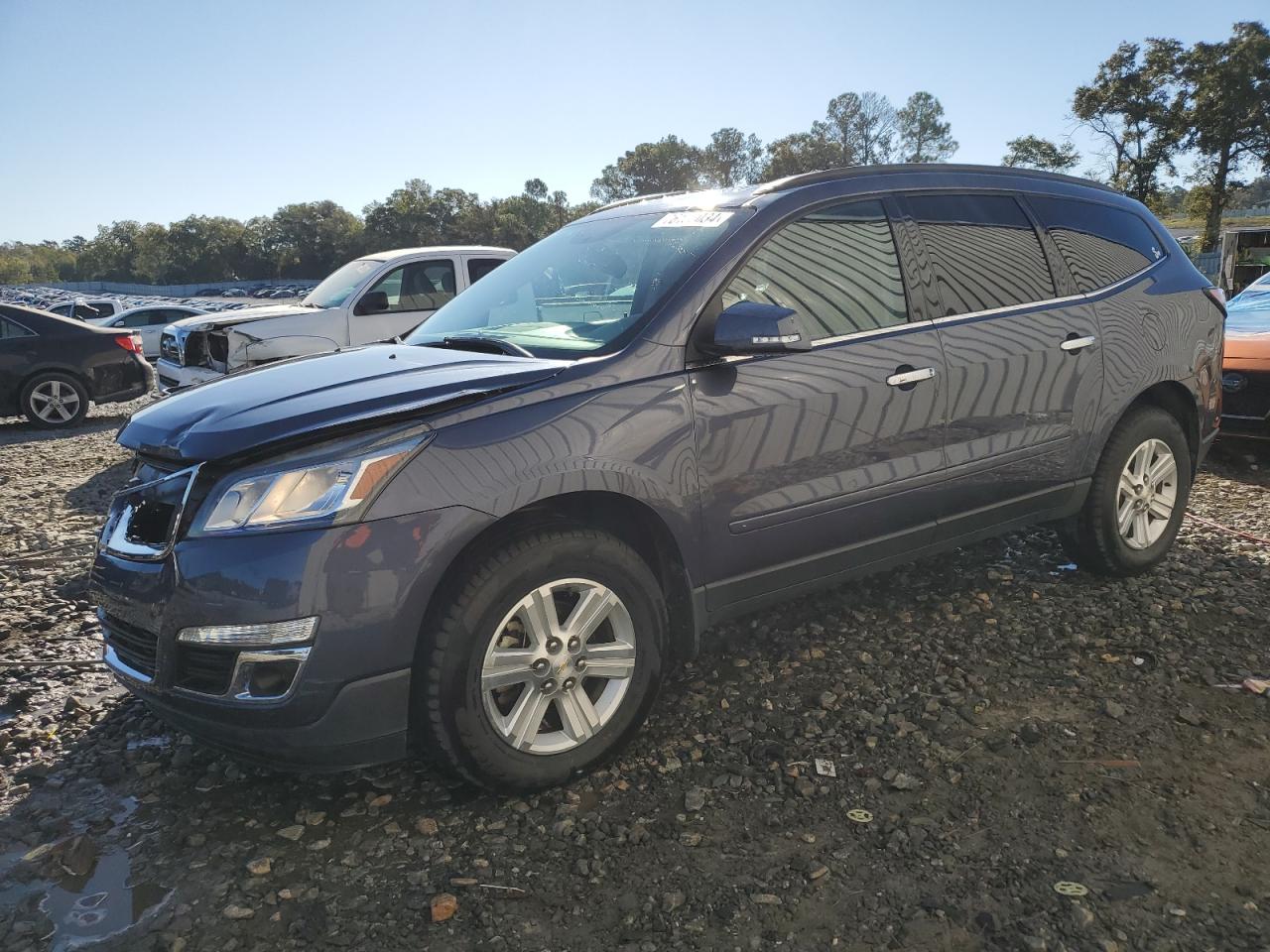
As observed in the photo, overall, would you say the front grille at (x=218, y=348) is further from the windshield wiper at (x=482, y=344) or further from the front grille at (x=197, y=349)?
the windshield wiper at (x=482, y=344)

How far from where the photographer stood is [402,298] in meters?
9.62

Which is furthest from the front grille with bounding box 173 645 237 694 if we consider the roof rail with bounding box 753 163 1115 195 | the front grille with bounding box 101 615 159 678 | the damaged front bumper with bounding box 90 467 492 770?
the roof rail with bounding box 753 163 1115 195

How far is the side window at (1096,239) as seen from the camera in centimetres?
414

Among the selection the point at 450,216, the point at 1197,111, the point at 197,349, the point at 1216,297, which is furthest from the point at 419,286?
the point at 450,216

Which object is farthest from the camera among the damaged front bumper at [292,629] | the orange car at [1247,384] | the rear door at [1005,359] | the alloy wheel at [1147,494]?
the orange car at [1247,384]

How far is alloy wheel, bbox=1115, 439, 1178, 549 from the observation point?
14.3 ft

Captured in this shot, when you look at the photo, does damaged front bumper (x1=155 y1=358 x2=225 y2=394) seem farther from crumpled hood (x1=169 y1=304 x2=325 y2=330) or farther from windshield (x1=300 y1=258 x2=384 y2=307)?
windshield (x1=300 y1=258 x2=384 y2=307)

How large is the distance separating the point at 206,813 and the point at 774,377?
7.38ft

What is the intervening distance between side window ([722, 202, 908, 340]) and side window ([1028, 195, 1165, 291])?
1.08 meters

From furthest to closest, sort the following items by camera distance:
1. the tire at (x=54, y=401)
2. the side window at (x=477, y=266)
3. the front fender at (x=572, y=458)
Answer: the tire at (x=54, y=401) → the side window at (x=477, y=266) → the front fender at (x=572, y=458)

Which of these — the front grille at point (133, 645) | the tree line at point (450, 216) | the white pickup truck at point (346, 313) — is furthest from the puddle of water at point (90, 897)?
the tree line at point (450, 216)

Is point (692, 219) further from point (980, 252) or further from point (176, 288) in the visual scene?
point (176, 288)

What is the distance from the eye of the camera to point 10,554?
5586mm

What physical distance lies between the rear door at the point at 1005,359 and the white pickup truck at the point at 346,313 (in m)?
6.18
